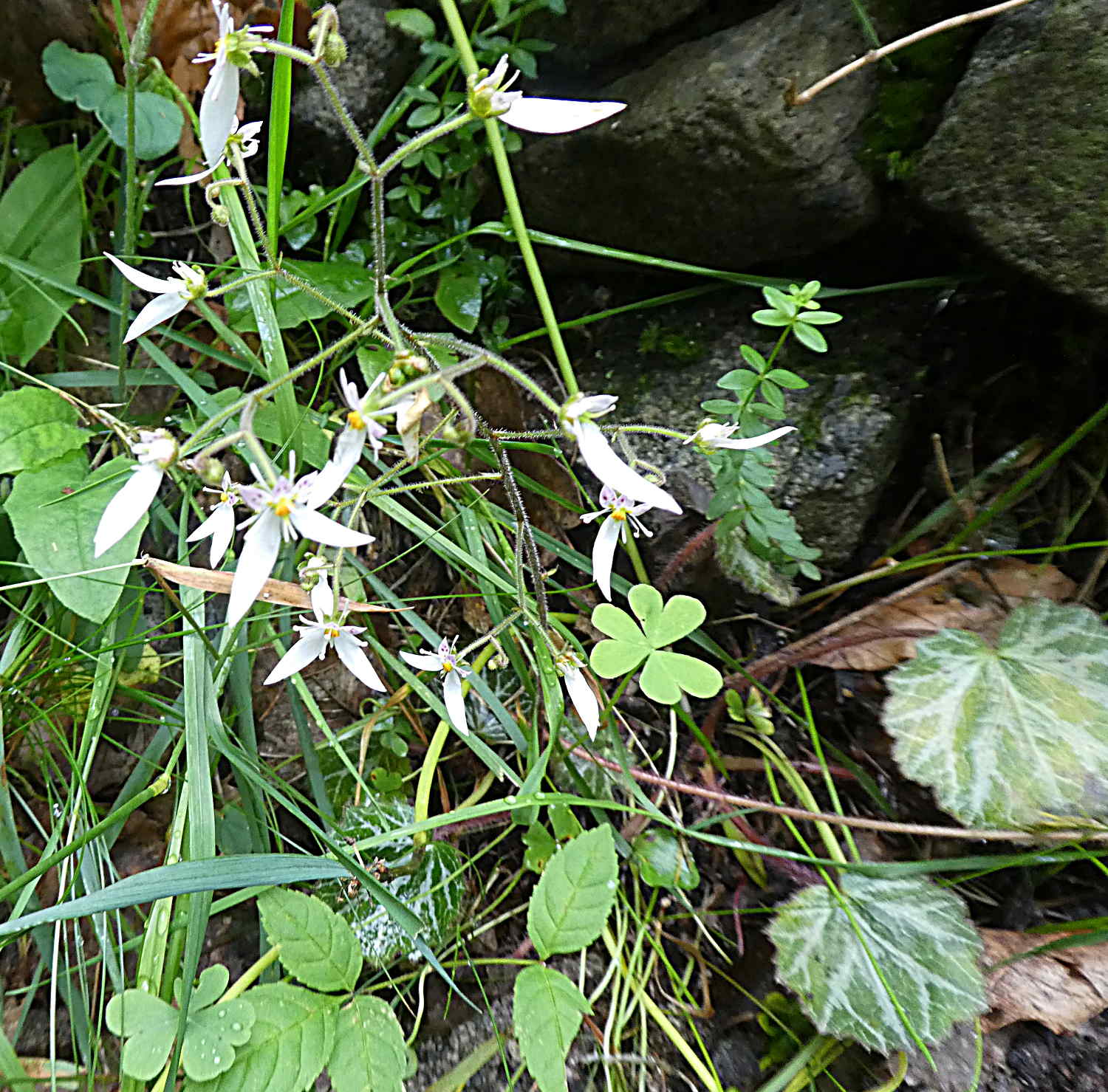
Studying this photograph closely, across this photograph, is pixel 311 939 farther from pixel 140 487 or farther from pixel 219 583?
pixel 140 487

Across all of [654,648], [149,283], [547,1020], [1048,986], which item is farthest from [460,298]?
[1048,986]

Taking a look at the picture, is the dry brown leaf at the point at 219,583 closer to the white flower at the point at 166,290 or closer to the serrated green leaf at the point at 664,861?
the white flower at the point at 166,290

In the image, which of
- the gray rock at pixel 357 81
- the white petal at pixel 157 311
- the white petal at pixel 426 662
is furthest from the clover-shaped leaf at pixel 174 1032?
the gray rock at pixel 357 81

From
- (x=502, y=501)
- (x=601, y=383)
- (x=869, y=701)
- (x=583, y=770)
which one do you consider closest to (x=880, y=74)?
(x=601, y=383)

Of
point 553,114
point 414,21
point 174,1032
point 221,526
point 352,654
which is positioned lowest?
point 174,1032

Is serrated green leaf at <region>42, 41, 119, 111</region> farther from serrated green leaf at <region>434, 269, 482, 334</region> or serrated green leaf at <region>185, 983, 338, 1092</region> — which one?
serrated green leaf at <region>185, 983, 338, 1092</region>
